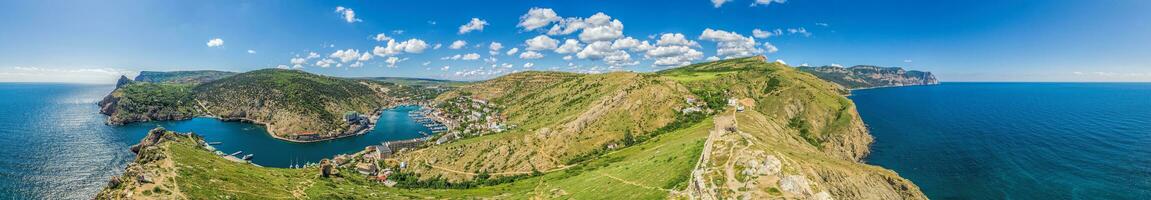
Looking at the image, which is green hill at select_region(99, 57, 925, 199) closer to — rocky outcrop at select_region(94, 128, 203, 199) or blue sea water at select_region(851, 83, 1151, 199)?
rocky outcrop at select_region(94, 128, 203, 199)

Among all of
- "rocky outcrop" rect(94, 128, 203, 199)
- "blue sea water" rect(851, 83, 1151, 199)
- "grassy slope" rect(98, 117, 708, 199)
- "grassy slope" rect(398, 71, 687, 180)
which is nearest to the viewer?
"rocky outcrop" rect(94, 128, 203, 199)

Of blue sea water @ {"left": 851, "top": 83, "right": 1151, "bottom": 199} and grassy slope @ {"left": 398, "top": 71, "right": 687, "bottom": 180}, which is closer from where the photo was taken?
blue sea water @ {"left": 851, "top": 83, "right": 1151, "bottom": 199}

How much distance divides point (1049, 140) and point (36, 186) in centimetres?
29069

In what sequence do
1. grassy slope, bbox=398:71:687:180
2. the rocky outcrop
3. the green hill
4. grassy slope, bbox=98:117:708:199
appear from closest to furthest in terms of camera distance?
the rocky outcrop → the green hill → grassy slope, bbox=98:117:708:199 → grassy slope, bbox=398:71:687:180

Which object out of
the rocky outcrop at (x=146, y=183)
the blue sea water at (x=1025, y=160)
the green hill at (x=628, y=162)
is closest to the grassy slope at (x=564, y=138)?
the green hill at (x=628, y=162)

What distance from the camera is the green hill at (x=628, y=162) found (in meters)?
78.3

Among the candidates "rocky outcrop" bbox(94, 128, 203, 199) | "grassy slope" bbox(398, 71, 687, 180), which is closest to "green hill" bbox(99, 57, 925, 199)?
"rocky outcrop" bbox(94, 128, 203, 199)

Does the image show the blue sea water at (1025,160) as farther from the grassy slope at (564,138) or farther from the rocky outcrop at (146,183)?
the rocky outcrop at (146,183)

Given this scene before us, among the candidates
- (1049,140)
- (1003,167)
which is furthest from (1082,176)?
(1049,140)

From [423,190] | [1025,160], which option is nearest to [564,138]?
[423,190]

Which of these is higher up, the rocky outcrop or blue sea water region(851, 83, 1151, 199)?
the rocky outcrop

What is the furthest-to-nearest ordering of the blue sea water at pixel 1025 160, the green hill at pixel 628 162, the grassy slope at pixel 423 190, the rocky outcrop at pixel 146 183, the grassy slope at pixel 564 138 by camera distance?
1. the grassy slope at pixel 564 138
2. the blue sea water at pixel 1025 160
3. the grassy slope at pixel 423 190
4. the green hill at pixel 628 162
5. the rocky outcrop at pixel 146 183

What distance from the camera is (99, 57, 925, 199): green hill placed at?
3083 inches

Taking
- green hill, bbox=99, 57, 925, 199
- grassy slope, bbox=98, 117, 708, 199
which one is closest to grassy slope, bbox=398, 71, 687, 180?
green hill, bbox=99, 57, 925, 199
